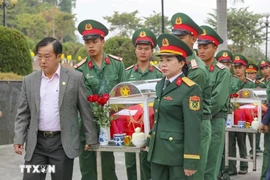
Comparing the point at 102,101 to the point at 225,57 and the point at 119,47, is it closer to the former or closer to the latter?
the point at 225,57

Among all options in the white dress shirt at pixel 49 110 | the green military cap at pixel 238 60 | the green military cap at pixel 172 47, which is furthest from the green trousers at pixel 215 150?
the green military cap at pixel 238 60

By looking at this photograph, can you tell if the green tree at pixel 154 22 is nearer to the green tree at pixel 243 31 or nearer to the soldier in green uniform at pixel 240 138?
the green tree at pixel 243 31

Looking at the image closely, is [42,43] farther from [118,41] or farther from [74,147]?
[118,41]

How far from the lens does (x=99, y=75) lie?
16.1ft

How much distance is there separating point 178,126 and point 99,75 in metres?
1.53

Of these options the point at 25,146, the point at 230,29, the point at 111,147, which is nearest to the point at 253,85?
the point at 111,147

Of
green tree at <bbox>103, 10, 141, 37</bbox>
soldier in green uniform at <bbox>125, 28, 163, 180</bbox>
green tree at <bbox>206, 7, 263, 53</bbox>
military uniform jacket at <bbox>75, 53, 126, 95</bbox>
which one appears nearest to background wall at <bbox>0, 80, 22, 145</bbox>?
soldier in green uniform at <bbox>125, 28, 163, 180</bbox>

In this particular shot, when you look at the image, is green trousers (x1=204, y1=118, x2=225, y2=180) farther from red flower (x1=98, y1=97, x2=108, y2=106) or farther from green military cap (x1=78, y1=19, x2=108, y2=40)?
green military cap (x1=78, y1=19, x2=108, y2=40)

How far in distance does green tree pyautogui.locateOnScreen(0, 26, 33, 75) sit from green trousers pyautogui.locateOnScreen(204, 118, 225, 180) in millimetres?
6299

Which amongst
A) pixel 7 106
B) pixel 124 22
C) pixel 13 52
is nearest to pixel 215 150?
pixel 7 106

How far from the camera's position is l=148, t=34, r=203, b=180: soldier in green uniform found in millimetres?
3520

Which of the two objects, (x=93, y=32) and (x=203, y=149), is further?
(x=93, y=32)

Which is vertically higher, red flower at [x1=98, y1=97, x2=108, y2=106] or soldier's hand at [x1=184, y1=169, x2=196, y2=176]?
red flower at [x1=98, y1=97, x2=108, y2=106]

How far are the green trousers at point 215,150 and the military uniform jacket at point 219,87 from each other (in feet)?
0.39
